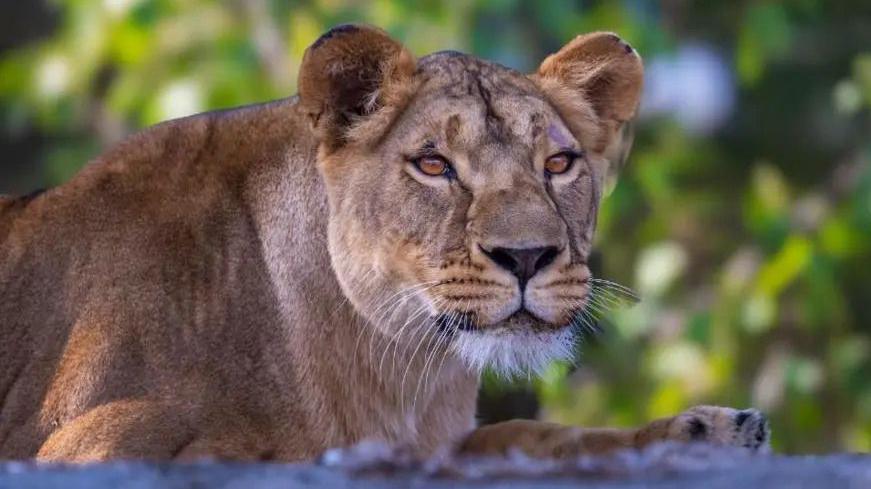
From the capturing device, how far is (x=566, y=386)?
9.88 m

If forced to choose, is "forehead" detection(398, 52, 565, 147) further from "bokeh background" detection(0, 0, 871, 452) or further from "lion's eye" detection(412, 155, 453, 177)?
"bokeh background" detection(0, 0, 871, 452)

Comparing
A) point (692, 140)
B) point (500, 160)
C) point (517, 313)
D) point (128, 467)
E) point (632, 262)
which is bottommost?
point (128, 467)

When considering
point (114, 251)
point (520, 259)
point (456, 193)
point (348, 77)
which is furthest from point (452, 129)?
point (114, 251)

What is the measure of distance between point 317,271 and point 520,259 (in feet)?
2.31

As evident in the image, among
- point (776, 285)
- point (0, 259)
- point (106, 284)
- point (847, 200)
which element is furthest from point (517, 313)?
point (847, 200)

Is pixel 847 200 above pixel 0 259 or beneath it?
above

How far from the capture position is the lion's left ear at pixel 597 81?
190 inches

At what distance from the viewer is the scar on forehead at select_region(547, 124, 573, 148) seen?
14.9 feet

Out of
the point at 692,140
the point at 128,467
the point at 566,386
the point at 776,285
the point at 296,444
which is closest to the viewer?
the point at 128,467

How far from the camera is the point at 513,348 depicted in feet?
13.8

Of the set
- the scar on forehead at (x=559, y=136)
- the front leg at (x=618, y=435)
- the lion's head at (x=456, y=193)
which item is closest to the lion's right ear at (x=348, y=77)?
the lion's head at (x=456, y=193)

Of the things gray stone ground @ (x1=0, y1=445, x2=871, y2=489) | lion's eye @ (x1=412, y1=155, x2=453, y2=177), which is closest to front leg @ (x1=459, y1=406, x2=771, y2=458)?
lion's eye @ (x1=412, y1=155, x2=453, y2=177)

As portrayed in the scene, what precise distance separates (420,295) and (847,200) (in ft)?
18.2

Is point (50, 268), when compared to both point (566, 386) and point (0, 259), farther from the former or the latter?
point (566, 386)
